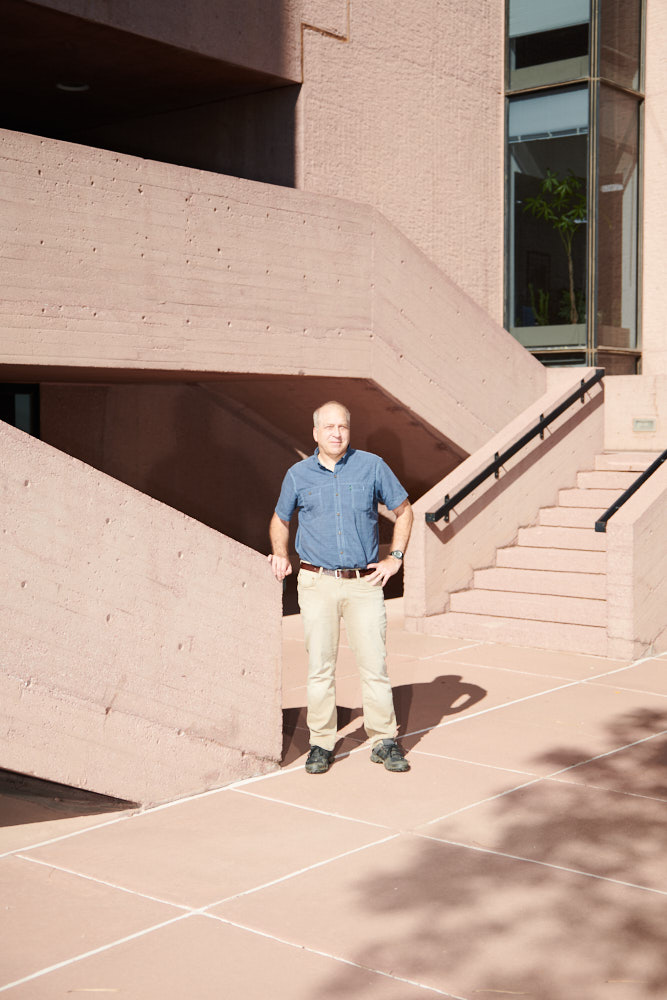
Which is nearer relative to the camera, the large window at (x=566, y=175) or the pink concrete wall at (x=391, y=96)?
the pink concrete wall at (x=391, y=96)

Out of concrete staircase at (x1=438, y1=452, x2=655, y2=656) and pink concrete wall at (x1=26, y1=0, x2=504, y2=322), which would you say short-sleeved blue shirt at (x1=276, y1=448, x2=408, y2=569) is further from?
pink concrete wall at (x1=26, y1=0, x2=504, y2=322)

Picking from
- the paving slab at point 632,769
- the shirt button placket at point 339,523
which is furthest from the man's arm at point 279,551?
the paving slab at point 632,769

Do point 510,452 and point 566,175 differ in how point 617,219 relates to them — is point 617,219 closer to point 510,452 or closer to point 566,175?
point 566,175

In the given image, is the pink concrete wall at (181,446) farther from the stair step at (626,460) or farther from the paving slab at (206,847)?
the paving slab at (206,847)

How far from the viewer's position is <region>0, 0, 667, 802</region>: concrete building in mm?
5941

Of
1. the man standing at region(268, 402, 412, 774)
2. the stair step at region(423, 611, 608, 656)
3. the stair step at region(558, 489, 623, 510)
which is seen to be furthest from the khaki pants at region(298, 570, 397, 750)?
the stair step at region(558, 489, 623, 510)

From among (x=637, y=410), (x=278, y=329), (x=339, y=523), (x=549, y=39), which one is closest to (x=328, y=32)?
(x=549, y=39)

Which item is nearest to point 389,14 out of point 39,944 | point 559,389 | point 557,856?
point 559,389

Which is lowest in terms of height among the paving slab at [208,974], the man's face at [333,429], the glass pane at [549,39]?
the paving slab at [208,974]

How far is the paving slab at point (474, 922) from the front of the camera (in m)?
4.15

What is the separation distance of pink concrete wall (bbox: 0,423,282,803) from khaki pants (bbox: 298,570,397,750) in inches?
8.6

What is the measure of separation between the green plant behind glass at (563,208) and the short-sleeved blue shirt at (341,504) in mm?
10524

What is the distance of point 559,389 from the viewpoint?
13.5 metres

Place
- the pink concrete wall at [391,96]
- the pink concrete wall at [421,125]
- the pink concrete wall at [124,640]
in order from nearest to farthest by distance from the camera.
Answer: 1. the pink concrete wall at [124,640]
2. the pink concrete wall at [391,96]
3. the pink concrete wall at [421,125]
